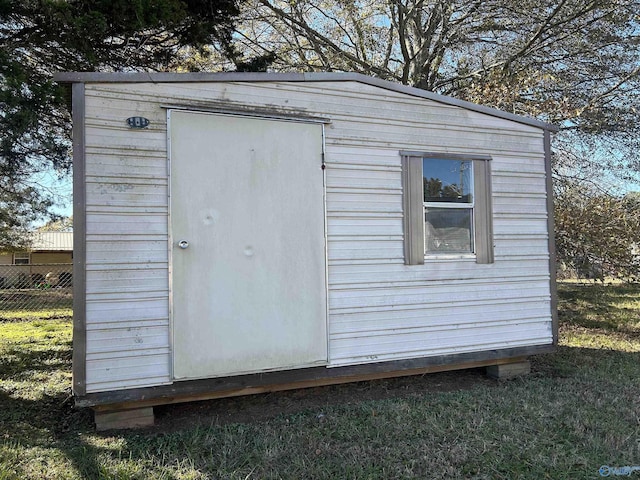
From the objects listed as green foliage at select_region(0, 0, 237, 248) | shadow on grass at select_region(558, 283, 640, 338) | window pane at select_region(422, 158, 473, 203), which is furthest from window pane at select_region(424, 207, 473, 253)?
shadow on grass at select_region(558, 283, 640, 338)

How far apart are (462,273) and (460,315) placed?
38 cm

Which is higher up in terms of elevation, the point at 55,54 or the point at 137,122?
the point at 55,54

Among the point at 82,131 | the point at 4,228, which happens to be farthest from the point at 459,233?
the point at 4,228

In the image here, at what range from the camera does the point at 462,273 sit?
13.7 ft

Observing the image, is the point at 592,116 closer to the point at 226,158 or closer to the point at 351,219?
the point at 351,219

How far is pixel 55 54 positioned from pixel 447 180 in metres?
4.12

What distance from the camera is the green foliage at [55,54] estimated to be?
150 inches

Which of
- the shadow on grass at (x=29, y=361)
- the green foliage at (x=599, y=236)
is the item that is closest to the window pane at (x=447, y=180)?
the green foliage at (x=599, y=236)

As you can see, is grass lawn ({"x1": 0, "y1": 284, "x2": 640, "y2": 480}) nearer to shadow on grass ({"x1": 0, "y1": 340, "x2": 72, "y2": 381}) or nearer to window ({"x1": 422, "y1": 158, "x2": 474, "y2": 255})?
shadow on grass ({"x1": 0, "y1": 340, "x2": 72, "y2": 381})

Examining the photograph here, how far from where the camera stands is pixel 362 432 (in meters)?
3.19

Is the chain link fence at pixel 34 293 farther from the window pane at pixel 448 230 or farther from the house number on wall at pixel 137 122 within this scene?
the window pane at pixel 448 230

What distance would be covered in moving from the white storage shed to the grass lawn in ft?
0.91

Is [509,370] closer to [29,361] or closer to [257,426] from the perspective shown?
[257,426]

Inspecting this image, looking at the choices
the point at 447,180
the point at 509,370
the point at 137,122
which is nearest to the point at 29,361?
the point at 137,122
